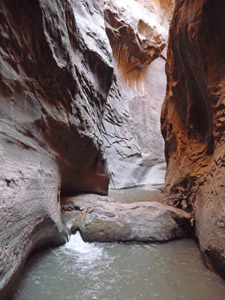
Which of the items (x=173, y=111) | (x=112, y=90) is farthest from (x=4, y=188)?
(x=112, y=90)

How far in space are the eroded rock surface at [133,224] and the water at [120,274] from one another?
160 millimetres

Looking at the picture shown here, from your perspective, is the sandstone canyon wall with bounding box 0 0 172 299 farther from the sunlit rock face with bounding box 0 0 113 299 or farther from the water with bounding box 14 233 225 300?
the water with bounding box 14 233 225 300

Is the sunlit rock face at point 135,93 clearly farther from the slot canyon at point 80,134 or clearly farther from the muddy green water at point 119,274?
the muddy green water at point 119,274

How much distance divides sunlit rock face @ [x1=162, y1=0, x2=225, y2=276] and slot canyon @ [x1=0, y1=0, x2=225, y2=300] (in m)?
0.02

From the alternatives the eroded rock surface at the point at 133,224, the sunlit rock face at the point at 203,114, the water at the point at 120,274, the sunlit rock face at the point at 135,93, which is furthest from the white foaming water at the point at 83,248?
the sunlit rock face at the point at 135,93

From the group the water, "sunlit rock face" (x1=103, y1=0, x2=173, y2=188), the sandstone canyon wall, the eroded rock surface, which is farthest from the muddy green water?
"sunlit rock face" (x1=103, y1=0, x2=173, y2=188)

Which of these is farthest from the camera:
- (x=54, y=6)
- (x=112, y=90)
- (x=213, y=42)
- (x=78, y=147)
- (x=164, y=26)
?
(x=164, y=26)

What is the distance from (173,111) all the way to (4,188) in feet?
17.7

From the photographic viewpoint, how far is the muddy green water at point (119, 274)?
75.0 inches

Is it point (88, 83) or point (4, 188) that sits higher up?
point (88, 83)

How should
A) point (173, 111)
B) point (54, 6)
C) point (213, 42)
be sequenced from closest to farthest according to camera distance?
point (213, 42)
point (54, 6)
point (173, 111)

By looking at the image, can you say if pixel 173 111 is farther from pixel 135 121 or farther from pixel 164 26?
pixel 164 26

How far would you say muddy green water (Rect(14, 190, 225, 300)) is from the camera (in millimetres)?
1904

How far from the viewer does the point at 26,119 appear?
3217mm
